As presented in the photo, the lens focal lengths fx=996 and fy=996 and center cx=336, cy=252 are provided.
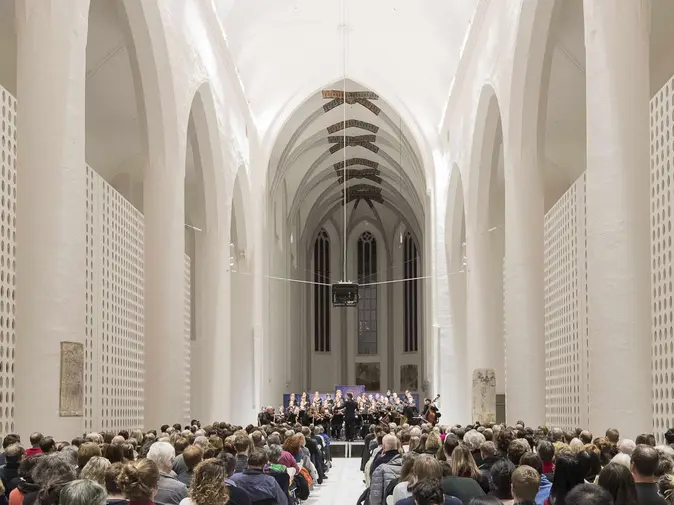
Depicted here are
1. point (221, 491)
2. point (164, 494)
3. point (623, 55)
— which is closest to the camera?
point (221, 491)

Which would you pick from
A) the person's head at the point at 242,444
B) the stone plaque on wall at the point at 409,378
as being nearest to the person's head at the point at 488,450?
the person's head at the point at 242,444

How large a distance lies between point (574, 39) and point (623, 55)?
245 inches

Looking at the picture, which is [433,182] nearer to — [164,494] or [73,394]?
[73,394]

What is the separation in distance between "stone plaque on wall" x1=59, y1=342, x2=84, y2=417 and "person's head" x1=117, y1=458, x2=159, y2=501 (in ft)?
19.7

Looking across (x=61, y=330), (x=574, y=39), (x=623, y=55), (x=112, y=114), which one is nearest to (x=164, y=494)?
(x=61, y=330)

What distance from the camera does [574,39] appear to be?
15.9 m

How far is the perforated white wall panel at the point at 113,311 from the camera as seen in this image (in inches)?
549

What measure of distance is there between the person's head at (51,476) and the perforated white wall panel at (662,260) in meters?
6.95

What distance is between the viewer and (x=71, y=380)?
1048cm

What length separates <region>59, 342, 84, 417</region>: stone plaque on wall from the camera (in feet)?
33.8

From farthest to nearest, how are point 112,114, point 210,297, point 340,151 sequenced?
1. point 340,151
2. point 210,297
3. point 112,114

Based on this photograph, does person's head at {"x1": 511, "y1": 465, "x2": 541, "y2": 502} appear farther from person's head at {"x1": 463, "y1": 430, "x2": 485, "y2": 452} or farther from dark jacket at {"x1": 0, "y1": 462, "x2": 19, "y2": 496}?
dark jacket at {"x1": 0, "y1": 462, "x2": 19, "y2": 496}

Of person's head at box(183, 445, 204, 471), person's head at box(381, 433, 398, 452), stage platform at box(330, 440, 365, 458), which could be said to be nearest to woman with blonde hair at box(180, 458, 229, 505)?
person's head at box(183, 445, 204, 471)

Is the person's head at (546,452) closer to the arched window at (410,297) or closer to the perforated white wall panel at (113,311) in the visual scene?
the perforated white wall panel at (113,311)
